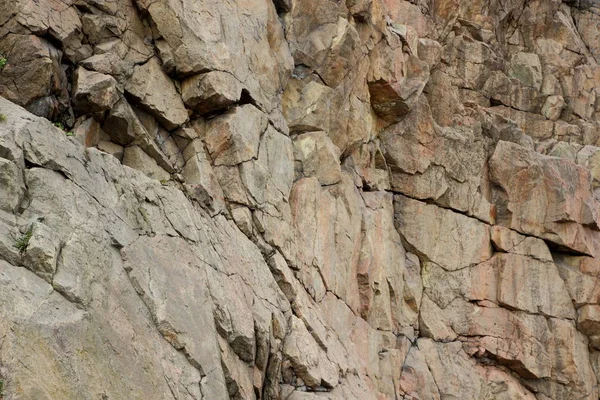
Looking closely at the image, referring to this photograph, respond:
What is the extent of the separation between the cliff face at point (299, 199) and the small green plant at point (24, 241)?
4cm

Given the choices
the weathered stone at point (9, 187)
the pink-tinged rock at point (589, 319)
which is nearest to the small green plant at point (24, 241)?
the weathered stone at point (9, 187)

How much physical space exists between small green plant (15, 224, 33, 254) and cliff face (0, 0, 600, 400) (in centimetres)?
4

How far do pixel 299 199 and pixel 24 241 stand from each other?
Answer: 11.2m

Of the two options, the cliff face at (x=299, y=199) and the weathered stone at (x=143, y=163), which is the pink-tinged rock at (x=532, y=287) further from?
the weathered stone at (x=143, y=163)

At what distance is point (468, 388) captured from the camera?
27969 mm

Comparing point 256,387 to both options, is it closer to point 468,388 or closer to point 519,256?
point 468,388

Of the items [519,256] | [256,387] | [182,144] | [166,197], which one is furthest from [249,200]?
[519,256]

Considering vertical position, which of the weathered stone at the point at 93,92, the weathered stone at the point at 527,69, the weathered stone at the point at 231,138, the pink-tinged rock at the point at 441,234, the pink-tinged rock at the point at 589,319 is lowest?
the pink-tinged rock at the point at 589,319

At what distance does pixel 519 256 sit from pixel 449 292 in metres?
3.74

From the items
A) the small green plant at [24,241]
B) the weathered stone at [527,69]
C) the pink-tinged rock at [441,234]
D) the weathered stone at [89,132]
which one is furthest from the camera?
Result: the weathered stone at [527,69]

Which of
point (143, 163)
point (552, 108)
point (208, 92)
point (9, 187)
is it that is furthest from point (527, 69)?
point (9, 187)

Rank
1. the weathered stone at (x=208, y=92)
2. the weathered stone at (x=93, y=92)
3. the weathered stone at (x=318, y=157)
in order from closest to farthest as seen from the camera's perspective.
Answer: the weathered stone at (x=93, y=92)
the weathered stone at (x=208, y=92)
the weathered stone at (x=318, y=157)

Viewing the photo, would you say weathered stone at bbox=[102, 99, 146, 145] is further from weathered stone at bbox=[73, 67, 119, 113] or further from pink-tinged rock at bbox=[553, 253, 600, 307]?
pink-tinged rock at bbox=[553, 253, 600, 307]

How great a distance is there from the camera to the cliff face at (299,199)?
12867 mm
